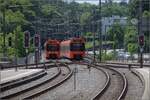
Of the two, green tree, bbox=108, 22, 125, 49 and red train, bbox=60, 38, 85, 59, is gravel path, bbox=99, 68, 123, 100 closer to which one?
red train, bbox=60, 38, 85, 59

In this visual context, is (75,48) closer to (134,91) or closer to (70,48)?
(70,48)

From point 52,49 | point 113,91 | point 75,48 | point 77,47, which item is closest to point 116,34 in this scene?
point 52,49

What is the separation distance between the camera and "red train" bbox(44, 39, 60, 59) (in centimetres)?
7306

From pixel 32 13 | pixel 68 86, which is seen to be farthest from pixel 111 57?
pixel 68 86

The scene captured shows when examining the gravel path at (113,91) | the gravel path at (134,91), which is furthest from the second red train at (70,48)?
the gravel path at (113,91)

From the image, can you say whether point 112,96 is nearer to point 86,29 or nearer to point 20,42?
point 20,42

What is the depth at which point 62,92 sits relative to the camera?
26609 millimetres

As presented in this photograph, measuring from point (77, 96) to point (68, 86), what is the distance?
6.03 metres

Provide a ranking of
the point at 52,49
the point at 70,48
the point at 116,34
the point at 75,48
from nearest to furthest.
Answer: the point at 70,48 → the point at 75,48 → the point at 52,49 → the point at 116,34

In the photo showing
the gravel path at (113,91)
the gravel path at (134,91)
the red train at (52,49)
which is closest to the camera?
the gravel path at (113,91)

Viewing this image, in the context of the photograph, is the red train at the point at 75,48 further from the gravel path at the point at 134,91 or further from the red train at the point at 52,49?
the gravel path at the point at 134,91

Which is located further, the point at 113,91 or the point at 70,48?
the point at 70,48

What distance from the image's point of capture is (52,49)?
73.6 meters

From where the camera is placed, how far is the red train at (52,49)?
73062 mm
